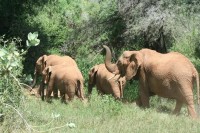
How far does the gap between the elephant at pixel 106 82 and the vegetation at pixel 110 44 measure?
0.55m

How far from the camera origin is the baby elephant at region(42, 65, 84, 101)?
45.6 ft

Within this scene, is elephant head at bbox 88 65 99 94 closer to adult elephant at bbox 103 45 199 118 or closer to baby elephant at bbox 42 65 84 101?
baby elephant at bbox 42 65 84 101

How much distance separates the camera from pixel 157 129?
8.38m

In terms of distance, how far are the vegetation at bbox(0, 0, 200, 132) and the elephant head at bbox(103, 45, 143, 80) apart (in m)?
0.94

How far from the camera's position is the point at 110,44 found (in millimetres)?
21109

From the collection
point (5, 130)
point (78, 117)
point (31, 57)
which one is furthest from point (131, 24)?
point (5, 130)

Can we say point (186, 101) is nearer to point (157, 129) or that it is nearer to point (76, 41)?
point (157, 129)

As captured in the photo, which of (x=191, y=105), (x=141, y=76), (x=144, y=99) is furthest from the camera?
(x=141, y=76)

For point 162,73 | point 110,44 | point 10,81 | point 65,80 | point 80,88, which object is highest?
point 110,44

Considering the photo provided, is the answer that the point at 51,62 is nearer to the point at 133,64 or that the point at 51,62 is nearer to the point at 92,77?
the point at 92,77

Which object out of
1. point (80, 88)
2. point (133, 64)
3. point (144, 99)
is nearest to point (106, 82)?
point (80, 88)

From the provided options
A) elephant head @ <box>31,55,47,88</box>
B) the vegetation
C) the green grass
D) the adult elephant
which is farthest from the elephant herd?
the green grass

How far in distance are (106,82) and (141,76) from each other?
2913 millimetres

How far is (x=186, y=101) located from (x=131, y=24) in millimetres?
8044
